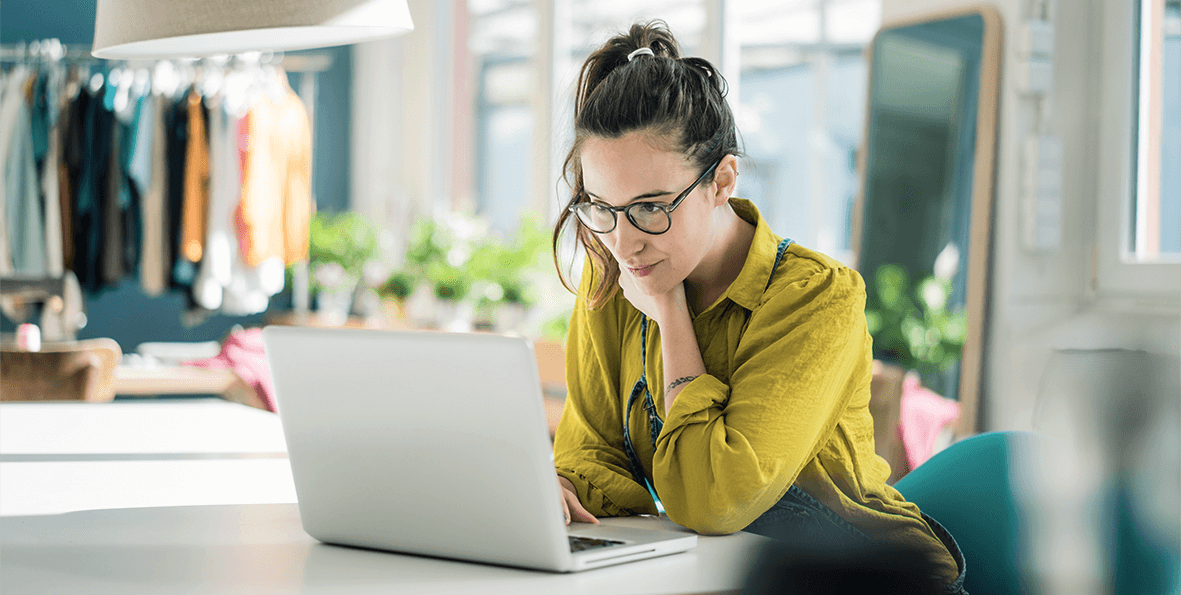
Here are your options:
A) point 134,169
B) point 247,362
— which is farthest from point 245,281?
point 247,362

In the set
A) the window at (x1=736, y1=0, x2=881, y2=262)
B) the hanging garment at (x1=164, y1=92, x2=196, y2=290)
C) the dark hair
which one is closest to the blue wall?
the hanging garment at (x1=164, y1=92, x2=196, y2=290)

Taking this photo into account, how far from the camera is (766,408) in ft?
3.47

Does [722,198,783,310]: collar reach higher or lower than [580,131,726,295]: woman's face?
lower

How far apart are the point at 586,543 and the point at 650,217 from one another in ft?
1.23

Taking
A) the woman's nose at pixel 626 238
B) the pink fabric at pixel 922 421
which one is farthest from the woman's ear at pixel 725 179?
the pink fabric at pixel 922 421

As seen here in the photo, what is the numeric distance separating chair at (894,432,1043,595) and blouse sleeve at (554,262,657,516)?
371 millimetres

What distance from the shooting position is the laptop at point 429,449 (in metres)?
0.87

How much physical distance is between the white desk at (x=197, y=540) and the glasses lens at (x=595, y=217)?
1.09ft

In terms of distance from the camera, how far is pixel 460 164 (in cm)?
554

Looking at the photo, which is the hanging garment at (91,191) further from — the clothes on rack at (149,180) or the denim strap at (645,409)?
the denim strap at (645,409)

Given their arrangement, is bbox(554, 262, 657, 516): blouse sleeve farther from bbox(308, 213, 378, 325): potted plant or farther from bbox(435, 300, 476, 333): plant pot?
bbox(308, 213, 378, 325): potted plant

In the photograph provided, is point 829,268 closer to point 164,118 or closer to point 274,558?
point 274,558

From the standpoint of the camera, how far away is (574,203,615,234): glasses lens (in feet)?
3.82

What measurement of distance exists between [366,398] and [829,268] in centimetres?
54
